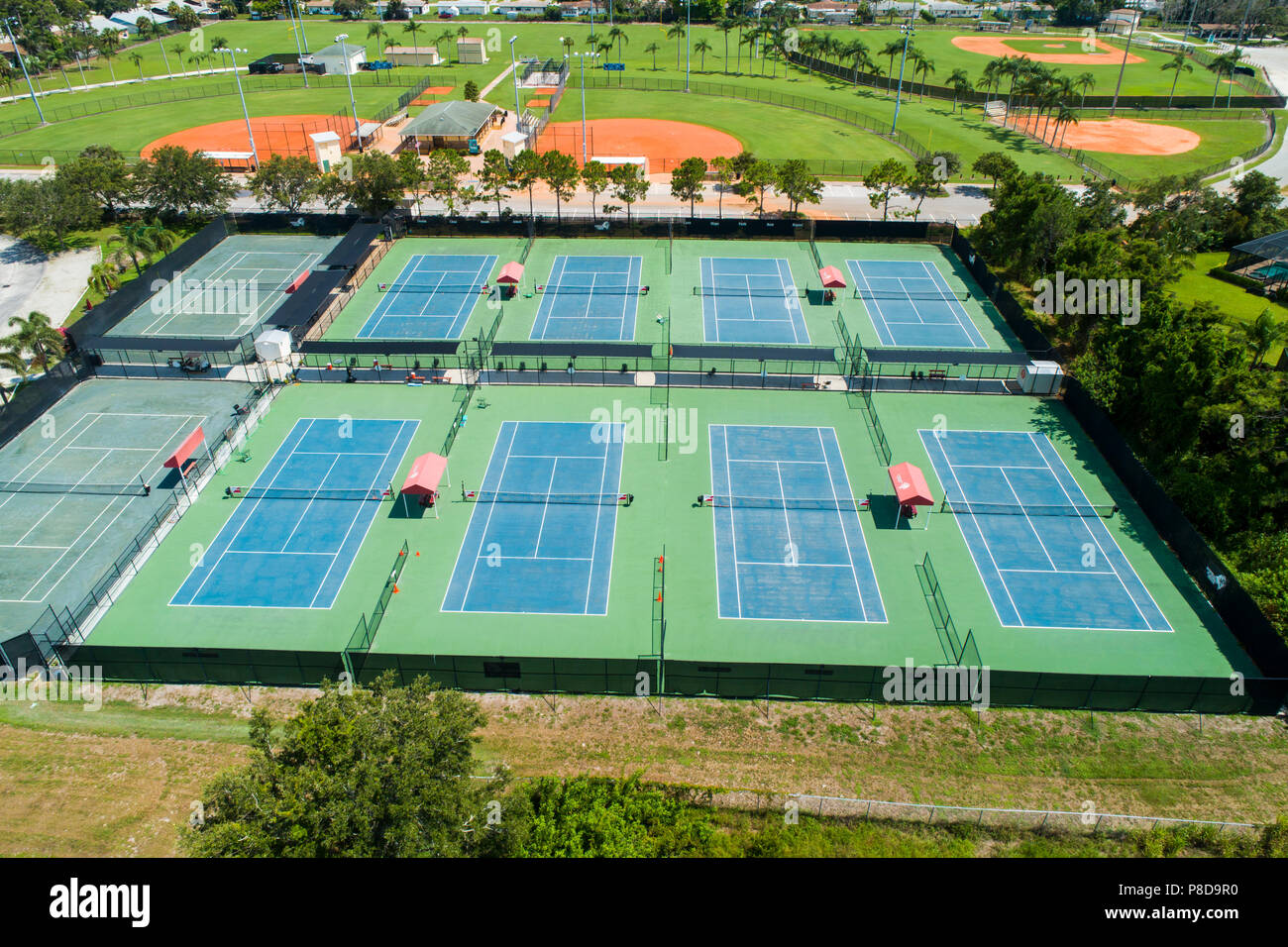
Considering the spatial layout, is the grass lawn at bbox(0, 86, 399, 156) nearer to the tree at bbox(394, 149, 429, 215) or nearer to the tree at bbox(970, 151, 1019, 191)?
the tree at bbox(394, 149, 429, 215)

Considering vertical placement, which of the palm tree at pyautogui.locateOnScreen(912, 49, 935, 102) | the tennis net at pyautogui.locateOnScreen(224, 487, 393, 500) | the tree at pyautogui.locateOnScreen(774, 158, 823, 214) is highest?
the palm tree at pyautogui.locateOnScreen(912, 49, 935, 102)

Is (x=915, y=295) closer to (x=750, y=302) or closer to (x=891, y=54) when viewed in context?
(x=750, y=302)

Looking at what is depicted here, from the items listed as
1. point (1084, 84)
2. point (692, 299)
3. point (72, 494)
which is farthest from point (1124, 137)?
point (72, 494)

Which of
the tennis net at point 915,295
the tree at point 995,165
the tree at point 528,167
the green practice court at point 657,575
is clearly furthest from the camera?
the tree at point 995,165

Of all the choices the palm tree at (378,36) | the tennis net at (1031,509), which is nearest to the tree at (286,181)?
the tennis net at (1031,509)

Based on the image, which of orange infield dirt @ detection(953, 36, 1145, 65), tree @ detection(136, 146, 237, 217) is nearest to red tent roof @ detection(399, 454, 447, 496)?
tree @ detection(136, 146, 237, 217)

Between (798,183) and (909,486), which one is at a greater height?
(798,183)

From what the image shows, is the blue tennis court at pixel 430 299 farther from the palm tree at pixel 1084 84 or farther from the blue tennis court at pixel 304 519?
the palm tree at pixel 1084 84
